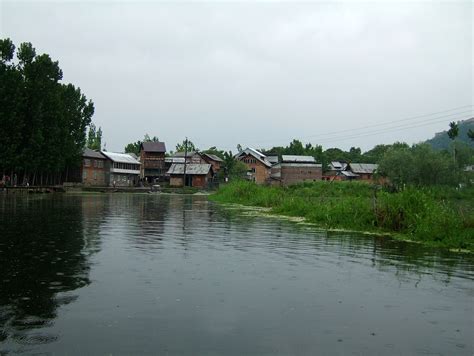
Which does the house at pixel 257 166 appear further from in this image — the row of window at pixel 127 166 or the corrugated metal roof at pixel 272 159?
the row of window at pixel 127 166

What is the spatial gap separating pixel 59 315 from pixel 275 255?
7.49 meters

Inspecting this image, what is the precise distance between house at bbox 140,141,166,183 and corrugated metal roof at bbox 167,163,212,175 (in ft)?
18.7

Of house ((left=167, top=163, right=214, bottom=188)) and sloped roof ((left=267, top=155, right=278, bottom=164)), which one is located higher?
sloped roof ((left=267, top=155, right=278, bottom=164))

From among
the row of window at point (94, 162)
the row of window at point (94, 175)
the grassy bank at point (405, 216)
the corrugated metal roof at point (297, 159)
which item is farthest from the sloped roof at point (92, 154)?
the grassy bank at point (405, 216)

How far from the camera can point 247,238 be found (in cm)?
1736

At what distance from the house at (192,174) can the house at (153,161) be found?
583 cm

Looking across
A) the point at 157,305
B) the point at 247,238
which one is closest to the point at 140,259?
the point at 157,305

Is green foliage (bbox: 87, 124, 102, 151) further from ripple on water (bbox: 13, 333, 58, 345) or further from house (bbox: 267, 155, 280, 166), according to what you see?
ripple on water (bbox: 13, 333, 58, 345)

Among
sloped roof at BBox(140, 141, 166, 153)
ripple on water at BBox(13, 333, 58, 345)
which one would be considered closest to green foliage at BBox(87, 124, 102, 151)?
sloped roof at BBox(140, 141, 166, 153)

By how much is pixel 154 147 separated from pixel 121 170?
34.0ft

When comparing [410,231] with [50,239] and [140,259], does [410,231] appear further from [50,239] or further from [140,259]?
[50,239]

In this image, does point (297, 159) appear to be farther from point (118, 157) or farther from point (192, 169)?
point (118, 157)

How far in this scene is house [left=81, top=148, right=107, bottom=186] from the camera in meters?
85.4

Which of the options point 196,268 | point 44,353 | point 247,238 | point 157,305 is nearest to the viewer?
point 44,353
